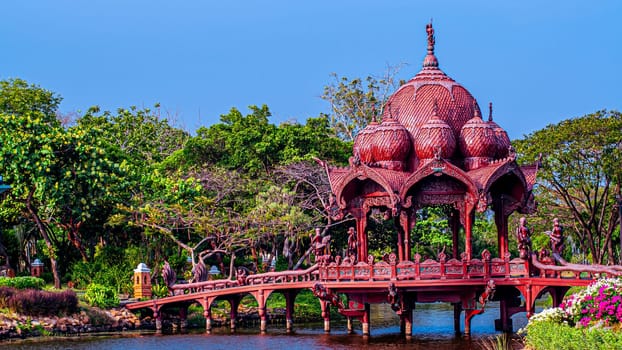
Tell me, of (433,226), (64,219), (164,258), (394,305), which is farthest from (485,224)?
(394,305)

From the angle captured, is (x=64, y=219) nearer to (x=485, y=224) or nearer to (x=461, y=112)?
(x=461, y=112)

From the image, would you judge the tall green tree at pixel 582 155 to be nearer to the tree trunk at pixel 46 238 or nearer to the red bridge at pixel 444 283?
the red bridge at pixel 444 283

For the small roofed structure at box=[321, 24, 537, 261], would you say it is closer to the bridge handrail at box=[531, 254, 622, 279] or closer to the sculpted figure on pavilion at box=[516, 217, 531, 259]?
the sculpted figure on pavilion at box=[516, 217, 531, 259]

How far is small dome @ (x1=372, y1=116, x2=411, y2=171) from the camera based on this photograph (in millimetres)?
31531

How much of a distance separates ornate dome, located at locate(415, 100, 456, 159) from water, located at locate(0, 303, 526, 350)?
18.3 feet

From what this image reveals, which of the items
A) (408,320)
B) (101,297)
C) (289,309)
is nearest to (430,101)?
(408,320)

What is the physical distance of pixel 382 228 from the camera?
46.9 m

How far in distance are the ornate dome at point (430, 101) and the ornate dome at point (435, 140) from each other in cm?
36

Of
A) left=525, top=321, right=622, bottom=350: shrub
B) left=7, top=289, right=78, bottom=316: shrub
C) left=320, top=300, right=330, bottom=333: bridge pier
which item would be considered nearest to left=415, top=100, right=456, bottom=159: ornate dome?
left=320, top=300, right=330, bottom=333: bridge pier

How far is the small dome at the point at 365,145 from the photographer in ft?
105

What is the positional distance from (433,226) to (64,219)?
730 inches

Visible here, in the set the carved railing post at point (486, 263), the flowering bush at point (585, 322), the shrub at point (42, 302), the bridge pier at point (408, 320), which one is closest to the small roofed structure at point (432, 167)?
the carved railing post at point (486, 263)

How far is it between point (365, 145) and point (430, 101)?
8.23ft

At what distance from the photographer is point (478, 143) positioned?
31.2 m
